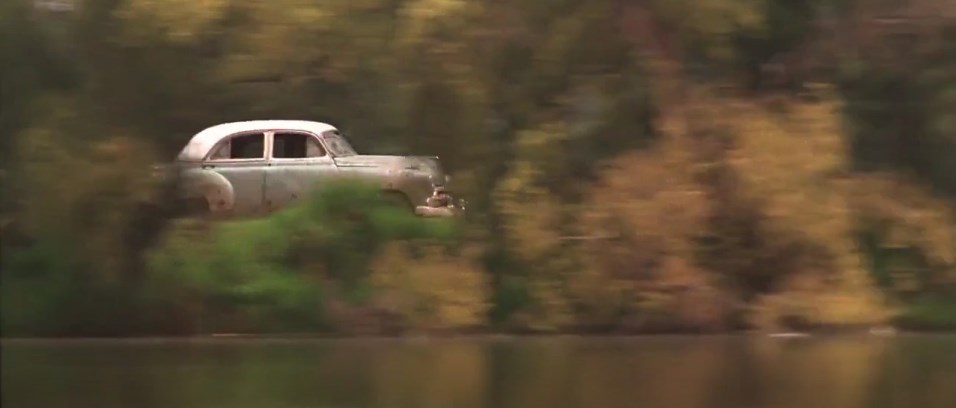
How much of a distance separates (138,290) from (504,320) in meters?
2.18

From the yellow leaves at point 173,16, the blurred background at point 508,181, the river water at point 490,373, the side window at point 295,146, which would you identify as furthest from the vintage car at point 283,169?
the river water at point 490,373

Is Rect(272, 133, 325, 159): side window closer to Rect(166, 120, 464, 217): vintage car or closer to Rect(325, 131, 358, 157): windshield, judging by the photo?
Rect(166, 120, 464, 217): vintage car

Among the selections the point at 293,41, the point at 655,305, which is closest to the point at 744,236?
the point at 655,305

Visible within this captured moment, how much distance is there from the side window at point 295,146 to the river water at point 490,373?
168 cm

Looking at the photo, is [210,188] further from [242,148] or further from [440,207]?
[440,207]

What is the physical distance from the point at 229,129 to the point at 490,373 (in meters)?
2.64

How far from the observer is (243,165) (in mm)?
7383

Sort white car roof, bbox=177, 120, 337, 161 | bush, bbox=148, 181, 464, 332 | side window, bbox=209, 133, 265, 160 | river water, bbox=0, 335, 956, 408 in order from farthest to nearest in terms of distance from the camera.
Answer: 1. side window, bbox=209, 133, 265, 160
2. white car roof, bbox=177, 120, 337, 161
3. bush, bbox=148, 181, 464, 332
4. river water, bbox=0, 335, 956, 408

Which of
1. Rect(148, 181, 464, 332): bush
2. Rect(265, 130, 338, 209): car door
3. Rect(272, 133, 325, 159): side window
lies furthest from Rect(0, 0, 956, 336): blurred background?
Rect(272, 133, 325, 159): side window

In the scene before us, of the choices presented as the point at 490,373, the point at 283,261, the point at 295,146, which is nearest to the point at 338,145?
the point at 295,146

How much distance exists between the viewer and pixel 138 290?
6.04 m

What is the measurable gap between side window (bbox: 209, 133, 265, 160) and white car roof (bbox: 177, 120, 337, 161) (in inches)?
3.5

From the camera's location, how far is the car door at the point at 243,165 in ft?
22.4

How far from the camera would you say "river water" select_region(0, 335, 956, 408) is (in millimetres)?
4930
